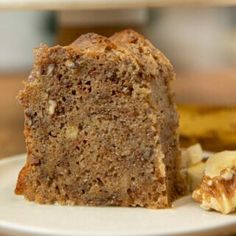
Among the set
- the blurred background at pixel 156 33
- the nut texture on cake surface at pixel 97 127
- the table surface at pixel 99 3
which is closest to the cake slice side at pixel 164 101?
the nut texture on cake surface at pixel 97 127

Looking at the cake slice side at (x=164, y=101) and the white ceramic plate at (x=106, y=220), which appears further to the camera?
the cake slice side at (x=164, y=101)

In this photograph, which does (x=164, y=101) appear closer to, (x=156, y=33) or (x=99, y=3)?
(x=99, y=3)

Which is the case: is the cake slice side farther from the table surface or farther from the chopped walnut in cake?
the table surface

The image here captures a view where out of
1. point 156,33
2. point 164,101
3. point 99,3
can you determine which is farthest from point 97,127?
point 156,33

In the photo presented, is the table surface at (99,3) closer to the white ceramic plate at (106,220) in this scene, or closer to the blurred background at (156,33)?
the white ceramic plate at (106,220)

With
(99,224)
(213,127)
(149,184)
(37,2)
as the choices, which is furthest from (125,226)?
(37,2)

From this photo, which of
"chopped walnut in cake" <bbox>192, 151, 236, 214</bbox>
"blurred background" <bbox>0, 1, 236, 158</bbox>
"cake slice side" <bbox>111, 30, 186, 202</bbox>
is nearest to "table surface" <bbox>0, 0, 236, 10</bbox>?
"cake slice side" <bbox>111, 30, 186, 202</bbox>
